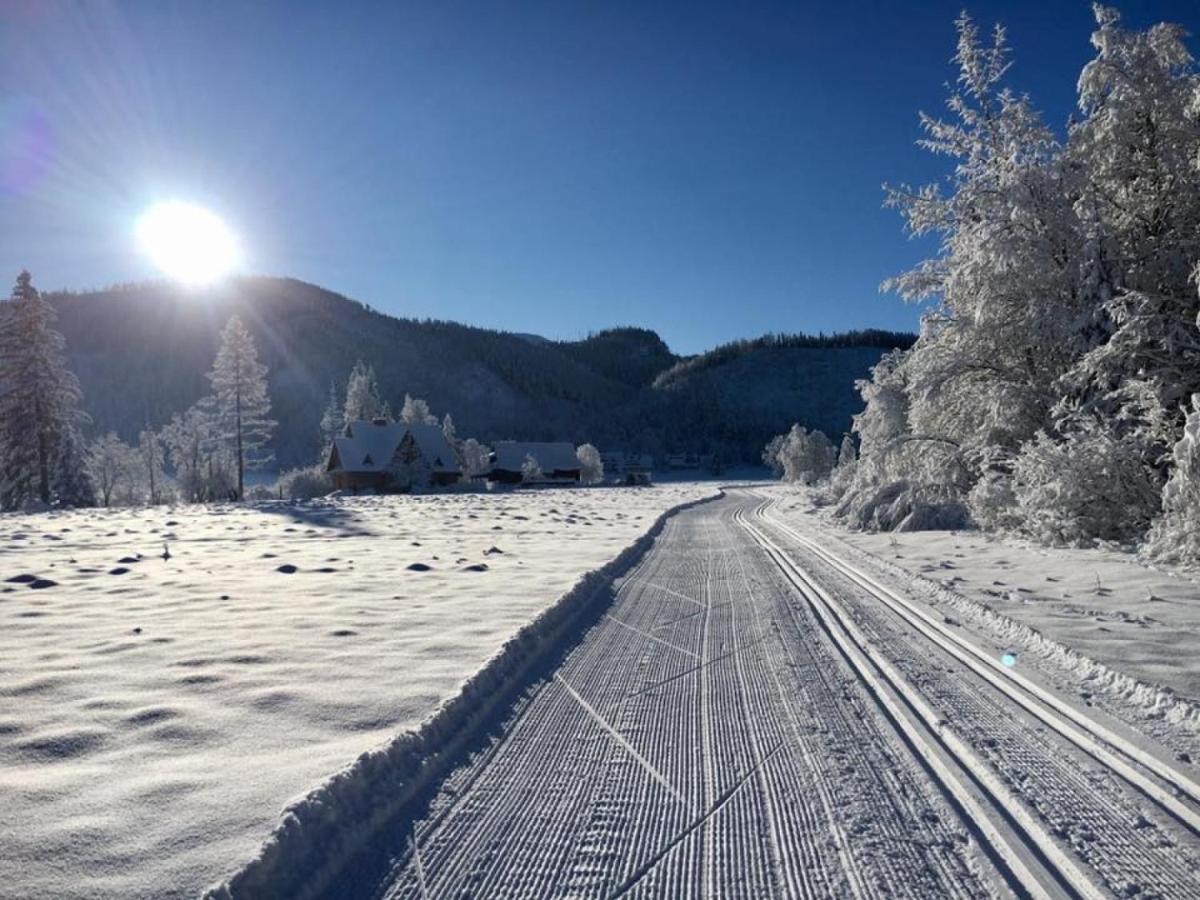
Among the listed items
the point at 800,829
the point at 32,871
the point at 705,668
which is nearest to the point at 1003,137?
the point at 705,668

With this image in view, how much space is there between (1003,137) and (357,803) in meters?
20.6

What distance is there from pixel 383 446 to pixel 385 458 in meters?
1.17

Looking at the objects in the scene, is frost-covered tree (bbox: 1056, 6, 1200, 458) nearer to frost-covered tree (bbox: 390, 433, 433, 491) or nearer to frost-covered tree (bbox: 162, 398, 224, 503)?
frost-covered tree (bbox: 162, 398, 224, 503)

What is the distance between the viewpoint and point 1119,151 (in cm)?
1526

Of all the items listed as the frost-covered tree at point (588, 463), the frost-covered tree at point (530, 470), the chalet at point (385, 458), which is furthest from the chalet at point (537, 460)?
the chalet at point (385, 458)

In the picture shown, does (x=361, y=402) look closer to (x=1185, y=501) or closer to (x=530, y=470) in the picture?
(x=530, y=470)

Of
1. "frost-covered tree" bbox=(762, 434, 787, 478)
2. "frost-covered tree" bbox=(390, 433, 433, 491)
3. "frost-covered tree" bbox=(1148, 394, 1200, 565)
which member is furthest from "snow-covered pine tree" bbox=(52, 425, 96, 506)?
"frost-covered tree" bbox=(762, 434, 787, 478)

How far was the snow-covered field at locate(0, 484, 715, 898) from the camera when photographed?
3.11 metres

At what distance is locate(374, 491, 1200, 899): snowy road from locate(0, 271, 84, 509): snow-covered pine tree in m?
40.8

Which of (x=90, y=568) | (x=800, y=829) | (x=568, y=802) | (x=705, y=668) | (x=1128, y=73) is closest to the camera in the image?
(x=800, y=829)

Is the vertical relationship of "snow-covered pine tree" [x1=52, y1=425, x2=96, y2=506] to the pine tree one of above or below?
below

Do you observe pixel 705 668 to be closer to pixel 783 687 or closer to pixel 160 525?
pixel 783 687

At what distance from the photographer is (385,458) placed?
2319 inches

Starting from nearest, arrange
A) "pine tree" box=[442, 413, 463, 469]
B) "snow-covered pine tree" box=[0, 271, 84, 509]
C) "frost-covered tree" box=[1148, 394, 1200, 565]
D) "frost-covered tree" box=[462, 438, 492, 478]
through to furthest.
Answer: "frost-covered tree" box=[1148, 394, 1200, 565] < "snow-covered pine tree" box=[0, 271, 84, 509] < "pine tree" box=[442, 413, 463, 469] < "frost-covered tree" box=[462, 438, 492, 478]
